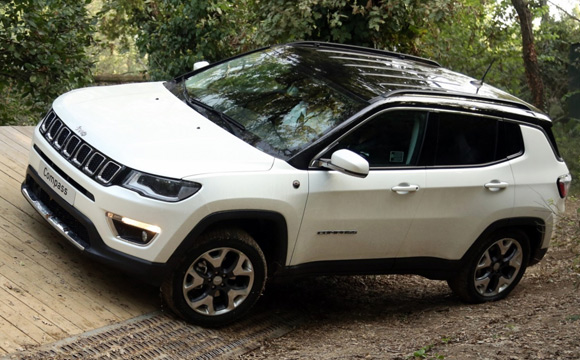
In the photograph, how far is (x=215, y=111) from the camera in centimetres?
658

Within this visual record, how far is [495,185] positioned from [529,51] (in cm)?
701

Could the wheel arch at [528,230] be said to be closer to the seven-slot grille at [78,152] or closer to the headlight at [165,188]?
the headlight at [165,188]

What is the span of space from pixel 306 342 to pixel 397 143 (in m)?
1.62

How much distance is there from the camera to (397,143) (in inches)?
257

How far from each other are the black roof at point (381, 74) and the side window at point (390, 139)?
7.3 inches

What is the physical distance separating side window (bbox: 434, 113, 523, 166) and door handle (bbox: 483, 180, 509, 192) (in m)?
0.18

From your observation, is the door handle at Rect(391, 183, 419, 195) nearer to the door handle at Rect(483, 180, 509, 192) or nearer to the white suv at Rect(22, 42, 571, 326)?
the white suv at Rect(22, 42, 571, 326)

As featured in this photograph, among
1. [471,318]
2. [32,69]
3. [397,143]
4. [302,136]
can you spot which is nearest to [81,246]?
[302,136]

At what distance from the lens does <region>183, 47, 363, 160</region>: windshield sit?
6.25 meters

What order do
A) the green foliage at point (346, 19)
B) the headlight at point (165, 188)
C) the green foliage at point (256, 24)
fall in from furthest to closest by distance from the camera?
the green foliage at point (256, 24)
the green foliage at point (346, 19)
the headlight at point (165, 188)

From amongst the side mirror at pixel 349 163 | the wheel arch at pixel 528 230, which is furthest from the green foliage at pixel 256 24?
the side mirror at pixel 349 163

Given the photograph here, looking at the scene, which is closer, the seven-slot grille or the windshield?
the seven-slot grille

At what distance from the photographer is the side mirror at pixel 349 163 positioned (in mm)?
5812

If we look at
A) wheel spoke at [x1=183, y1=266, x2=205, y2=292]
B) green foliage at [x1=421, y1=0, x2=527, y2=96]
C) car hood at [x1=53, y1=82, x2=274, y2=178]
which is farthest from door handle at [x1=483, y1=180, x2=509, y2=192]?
green foliage at [x1=421, y1=0, x2=527, y2=96]
